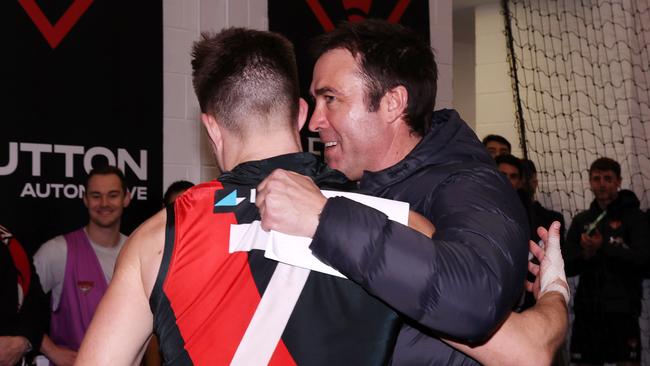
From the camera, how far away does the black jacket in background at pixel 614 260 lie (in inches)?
217

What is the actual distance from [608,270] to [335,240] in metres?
4.77

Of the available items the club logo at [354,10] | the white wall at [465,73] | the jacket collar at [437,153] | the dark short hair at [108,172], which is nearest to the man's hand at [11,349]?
the dark short hair at [108,172]

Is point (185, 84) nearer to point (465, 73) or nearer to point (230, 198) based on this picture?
point (230, 198)

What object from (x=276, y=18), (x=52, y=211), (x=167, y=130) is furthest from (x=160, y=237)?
(x=276, y=18)

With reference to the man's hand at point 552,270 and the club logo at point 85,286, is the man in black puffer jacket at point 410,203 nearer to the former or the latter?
the man's hand at point 552,270

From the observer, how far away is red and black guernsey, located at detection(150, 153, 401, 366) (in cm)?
134

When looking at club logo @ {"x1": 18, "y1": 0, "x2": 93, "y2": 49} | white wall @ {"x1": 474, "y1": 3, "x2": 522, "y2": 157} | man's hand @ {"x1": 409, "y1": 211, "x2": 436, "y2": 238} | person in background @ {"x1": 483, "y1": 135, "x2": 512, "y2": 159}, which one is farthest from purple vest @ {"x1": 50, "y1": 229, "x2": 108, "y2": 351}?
white wall @ {"x1": 474, "y1": 3, "x2": 522, "y2": 157}

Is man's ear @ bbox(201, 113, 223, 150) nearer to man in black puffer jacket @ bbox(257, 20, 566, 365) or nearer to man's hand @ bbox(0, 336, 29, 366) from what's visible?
man in black puffer jacket @ bbox(257, 20, 566, 365)

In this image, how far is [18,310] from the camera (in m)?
3.53

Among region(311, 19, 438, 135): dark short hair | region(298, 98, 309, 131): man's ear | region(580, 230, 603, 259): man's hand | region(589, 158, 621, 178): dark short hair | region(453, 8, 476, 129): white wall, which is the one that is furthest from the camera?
region(453, 8, 476, 129): white wall

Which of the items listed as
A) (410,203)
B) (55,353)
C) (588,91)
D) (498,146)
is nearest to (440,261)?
(410,203)

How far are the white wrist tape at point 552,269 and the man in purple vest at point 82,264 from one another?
258 cm

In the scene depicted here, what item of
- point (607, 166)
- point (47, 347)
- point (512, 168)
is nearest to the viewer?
point (47, 347)

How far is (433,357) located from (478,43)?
22.8 feet
